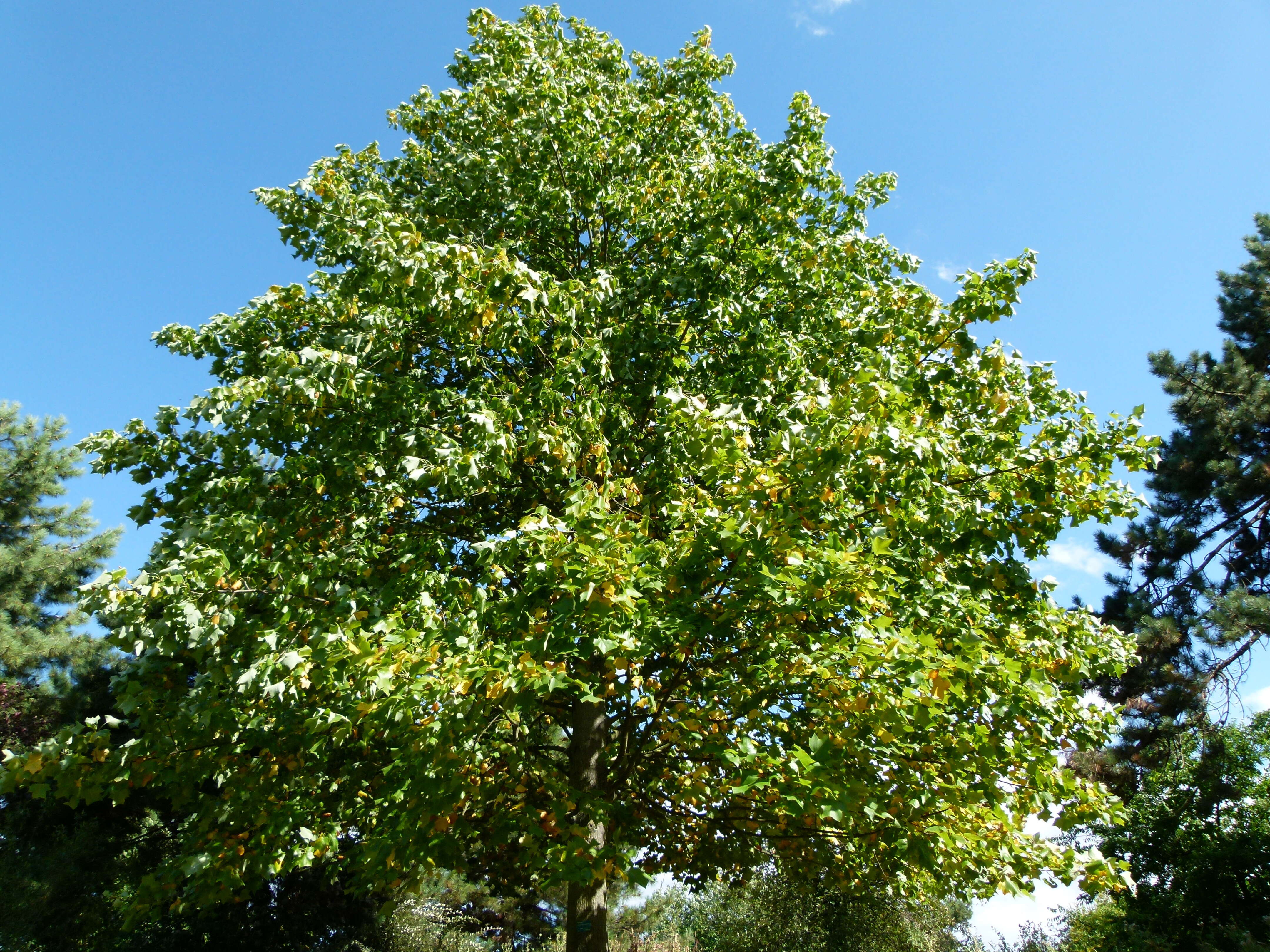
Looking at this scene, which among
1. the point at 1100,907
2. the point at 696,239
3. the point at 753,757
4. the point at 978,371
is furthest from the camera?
the point at 1100,907

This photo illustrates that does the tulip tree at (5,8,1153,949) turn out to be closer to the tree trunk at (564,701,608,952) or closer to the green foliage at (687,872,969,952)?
the tree trunk at (564,701,608,952)

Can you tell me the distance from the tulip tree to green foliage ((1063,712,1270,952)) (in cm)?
663

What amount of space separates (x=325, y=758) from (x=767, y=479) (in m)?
4.93

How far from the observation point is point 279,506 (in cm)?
662

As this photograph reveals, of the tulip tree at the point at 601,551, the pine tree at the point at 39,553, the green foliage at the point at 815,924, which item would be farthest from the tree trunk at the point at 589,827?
the pine tree at the point at 39,553

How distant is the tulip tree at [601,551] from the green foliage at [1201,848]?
21.8 ft

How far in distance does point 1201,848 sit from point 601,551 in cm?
1535

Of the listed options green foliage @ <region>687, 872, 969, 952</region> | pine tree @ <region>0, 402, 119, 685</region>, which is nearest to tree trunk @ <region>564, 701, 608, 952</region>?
green foliage @ <region>687, 872, 969, 952</region>

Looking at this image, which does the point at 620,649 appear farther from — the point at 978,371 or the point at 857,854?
the point at 978,371

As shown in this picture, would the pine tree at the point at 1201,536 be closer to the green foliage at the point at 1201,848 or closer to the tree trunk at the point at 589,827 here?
the green foliage at the point at 1201,848

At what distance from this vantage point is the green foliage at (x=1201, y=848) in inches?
462

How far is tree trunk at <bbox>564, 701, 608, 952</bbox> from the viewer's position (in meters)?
6.71

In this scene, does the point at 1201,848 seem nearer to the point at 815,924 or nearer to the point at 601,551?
the point at 815,924

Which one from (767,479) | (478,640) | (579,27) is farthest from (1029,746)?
(579,27)
